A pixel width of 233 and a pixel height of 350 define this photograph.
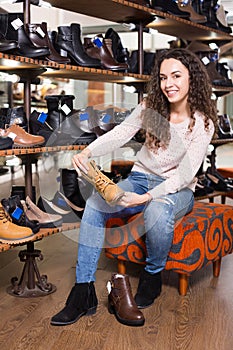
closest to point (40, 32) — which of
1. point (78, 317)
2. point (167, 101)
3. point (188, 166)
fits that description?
point (167, 101)

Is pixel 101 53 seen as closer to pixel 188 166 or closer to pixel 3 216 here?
pixel 188 166

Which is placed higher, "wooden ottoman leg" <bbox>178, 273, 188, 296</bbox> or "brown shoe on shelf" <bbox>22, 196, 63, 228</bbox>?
"brown shoe on shelf" <bbox>22, 196, 63, 228</bbox>

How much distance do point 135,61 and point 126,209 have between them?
102 centimetres

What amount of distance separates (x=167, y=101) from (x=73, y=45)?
1.79 feet

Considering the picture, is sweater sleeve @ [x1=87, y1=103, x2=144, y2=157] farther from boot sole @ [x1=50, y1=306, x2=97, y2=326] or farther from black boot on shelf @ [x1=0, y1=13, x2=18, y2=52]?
boot sole @ [x1=50, y1=306, x2=97, y2=326]

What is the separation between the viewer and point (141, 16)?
2861 millimetres

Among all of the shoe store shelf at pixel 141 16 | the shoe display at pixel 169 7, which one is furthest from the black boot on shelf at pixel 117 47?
the shoe display at pixel 169 7

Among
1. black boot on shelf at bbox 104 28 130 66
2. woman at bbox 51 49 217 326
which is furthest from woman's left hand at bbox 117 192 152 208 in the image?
black boot on shelf at bbox 104 28 130 66

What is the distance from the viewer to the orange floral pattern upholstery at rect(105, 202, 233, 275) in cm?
237

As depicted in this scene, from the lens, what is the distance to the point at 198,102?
2396 mm

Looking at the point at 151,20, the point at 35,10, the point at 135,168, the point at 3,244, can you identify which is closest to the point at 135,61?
the point at 151,20

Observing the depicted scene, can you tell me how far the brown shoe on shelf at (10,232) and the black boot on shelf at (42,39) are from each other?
75 centimetres

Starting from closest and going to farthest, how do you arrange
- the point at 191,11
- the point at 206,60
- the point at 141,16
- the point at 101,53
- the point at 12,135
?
the point at 12,135, the point at 101,53, the point at 141,16, the point at 191,11, the point at 206,60

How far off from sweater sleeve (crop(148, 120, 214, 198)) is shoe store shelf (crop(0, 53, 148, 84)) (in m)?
0.62
